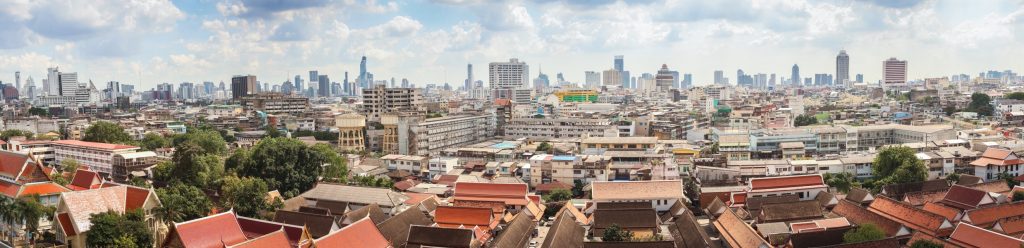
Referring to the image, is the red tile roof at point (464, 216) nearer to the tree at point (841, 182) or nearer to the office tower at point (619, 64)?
the tree at point (841, 182)

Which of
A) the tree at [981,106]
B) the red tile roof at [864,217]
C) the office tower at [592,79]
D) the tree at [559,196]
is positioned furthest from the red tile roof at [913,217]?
the office tower at [592,79]

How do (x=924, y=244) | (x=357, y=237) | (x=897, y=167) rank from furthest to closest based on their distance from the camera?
(x=897, y=167)
(x=357, y=237)
(x=924, y=244)

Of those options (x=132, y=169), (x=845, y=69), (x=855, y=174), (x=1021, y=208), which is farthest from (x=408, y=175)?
(x=845, y=69)

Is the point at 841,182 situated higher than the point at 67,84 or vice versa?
the point at 67,84

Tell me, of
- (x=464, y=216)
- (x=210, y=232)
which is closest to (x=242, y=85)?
(x=464, y=216)

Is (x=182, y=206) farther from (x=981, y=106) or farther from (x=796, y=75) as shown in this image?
(x=796, y=75)

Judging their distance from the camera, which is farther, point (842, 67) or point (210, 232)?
point (842, 67)

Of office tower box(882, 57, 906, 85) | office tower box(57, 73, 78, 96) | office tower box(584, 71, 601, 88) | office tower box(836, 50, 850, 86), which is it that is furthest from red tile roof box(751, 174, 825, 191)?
office tower box(584, 71, 601, 88)
